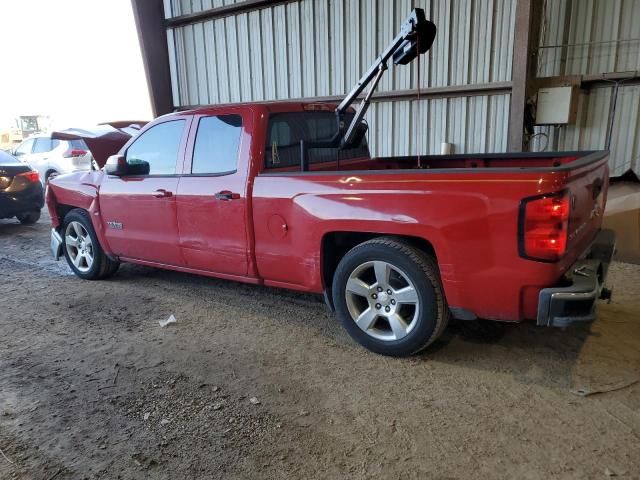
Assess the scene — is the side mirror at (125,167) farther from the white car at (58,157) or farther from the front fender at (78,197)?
the white car at (58,157)

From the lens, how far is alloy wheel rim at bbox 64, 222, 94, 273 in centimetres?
538

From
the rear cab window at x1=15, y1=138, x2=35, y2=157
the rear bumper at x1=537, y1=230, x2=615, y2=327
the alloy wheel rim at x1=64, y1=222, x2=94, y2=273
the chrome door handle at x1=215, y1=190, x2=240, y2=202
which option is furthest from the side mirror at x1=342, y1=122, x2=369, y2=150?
the rear cab window at x1=15, y1=138, x2=35, y2=157

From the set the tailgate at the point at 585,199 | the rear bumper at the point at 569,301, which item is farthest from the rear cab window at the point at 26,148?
the rear bumper at the point at 569,301

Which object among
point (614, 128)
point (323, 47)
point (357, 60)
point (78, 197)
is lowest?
point (78, 197)

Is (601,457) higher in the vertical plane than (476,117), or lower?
lower

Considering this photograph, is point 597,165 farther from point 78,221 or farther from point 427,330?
point 78,221

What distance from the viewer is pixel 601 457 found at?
2248 mm

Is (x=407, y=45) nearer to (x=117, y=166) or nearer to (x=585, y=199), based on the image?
(x=585, y=199)

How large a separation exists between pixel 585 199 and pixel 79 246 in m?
5.11

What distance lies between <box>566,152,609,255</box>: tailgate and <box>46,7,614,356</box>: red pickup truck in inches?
0.7

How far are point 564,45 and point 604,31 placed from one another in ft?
1.64

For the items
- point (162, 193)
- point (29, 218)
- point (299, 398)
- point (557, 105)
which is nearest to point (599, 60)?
point (557, 105)

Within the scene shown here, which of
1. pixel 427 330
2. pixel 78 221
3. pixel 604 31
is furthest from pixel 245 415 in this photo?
pixel 604 31

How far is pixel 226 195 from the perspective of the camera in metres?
3.83
